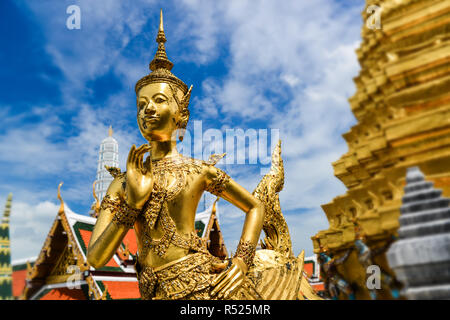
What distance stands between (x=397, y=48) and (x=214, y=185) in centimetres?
188

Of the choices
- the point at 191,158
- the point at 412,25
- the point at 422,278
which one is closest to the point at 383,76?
the point at 412,25

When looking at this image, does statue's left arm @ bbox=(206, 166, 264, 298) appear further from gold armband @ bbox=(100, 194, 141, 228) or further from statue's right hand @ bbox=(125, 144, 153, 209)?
gold armband @ bbox=(100, 194, 141, 228)

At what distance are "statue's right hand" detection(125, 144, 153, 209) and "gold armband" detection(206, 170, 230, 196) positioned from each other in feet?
1.91

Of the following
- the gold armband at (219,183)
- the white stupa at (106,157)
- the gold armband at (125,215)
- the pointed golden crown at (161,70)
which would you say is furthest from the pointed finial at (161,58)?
the white stupa at (106,157)

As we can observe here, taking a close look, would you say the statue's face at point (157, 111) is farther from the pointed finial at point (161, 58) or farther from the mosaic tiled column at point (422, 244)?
the mosaic tiled column at point (422, 244)

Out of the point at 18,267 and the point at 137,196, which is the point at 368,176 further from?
the point at 18,267

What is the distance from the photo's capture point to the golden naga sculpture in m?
2.65

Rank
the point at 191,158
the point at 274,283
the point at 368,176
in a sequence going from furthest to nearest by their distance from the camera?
the point at 191,158, the point at 274,283, the point at 368,176

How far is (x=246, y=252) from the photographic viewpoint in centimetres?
286

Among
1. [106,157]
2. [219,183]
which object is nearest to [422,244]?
[219,183]

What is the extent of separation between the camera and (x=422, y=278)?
50.5 inches

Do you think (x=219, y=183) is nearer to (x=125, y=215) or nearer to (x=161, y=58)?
(x=125, y=215)

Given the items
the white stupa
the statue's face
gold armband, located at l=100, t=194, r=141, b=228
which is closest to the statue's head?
the statue's face

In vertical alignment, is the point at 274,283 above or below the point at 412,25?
below
